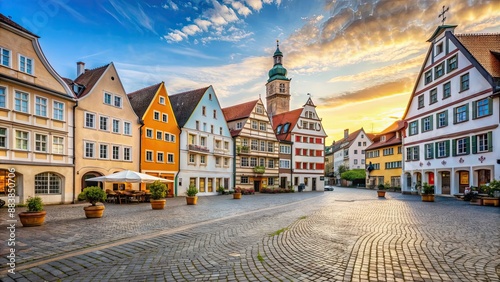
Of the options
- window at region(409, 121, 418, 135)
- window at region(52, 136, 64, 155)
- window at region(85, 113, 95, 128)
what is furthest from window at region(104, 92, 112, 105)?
window at region(409, 121, 418, 135)

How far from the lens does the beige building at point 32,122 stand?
64.3 feet

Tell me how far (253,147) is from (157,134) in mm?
17477

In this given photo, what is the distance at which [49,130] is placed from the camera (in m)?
22.2

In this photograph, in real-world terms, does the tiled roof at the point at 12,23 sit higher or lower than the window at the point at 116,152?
higher

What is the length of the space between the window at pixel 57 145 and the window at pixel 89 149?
2222 millimetres

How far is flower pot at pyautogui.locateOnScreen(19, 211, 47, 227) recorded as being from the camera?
11.4 m

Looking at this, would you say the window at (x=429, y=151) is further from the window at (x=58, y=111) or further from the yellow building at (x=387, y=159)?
the window at (x=58, y=111)

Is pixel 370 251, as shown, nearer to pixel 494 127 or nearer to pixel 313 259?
pixel 313 259

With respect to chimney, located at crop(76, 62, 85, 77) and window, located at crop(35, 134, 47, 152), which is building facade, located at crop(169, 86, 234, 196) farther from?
window, located at crop(35, 134, 47, 152)

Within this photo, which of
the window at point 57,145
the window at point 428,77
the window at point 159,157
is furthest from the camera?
the window at point 428,77

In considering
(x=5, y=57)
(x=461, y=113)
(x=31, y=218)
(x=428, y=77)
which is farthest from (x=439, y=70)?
(x=5, y=57)

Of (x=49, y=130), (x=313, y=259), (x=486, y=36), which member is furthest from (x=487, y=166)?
(x=49, y=130)

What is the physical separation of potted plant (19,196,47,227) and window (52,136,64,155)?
12441 mm

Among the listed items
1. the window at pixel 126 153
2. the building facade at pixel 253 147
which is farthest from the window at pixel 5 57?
the building facade at pixel 253 147
